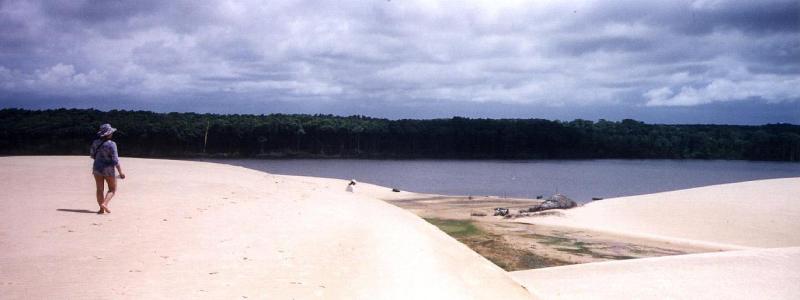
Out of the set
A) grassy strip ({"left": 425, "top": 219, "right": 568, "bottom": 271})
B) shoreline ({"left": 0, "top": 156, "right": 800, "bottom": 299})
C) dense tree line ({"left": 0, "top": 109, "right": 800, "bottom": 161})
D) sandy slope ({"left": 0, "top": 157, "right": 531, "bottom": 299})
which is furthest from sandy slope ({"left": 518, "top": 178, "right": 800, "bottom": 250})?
dense tree line ({"left": 0, "top": 109, "right": 800, "bottom": 161})

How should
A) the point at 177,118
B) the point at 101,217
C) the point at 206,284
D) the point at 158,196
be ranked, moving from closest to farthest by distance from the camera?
the point at 206,284, the point at 101,217, the point at 158,196, the point at 177,118

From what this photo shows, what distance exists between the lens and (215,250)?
7.86 meters

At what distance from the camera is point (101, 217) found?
9.38m

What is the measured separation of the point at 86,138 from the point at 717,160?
110968mm

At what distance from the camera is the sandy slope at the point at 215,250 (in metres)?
6.34

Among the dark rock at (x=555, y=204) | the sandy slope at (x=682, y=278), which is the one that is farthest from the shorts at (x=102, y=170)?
the dark rock at (x=555, y=204)

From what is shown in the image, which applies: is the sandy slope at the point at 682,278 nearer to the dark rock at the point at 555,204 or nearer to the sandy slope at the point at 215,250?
the sandy slope at the point at 215,250

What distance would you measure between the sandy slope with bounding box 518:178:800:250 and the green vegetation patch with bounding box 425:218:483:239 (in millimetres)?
2410

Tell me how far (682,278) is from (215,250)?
7.39 metres

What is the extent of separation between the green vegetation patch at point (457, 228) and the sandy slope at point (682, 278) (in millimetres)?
5556

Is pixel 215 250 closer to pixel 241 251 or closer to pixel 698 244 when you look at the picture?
pixel 241 251

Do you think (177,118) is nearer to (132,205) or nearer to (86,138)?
(86,138)

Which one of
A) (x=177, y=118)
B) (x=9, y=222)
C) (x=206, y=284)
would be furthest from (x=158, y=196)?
(x=177, y=118)

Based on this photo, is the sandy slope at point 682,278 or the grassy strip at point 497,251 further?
the grassy strip at point 497,251
